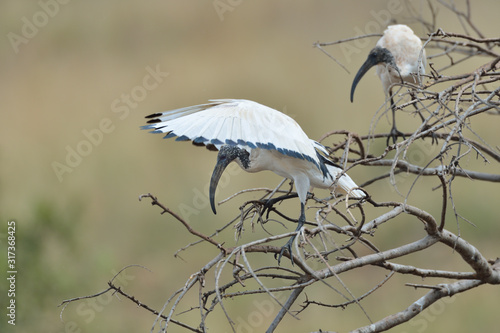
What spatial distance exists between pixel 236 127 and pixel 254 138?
0.07m

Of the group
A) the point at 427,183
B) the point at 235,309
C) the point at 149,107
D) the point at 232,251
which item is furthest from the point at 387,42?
the point at 149,107

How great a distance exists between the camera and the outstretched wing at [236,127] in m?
2.37

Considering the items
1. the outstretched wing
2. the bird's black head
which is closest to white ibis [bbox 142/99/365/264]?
the outstretched wing

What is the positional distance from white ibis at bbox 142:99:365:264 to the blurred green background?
3.25 m

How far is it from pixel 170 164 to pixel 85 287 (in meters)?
2.26

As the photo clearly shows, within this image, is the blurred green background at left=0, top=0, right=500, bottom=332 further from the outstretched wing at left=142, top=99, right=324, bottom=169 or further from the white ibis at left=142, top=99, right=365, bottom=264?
the outstretched wing at left=142, top=99, right=324, bottom=169

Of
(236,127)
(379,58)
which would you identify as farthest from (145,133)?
(236,127)

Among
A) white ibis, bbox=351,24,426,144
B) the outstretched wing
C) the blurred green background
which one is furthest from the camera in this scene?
the blurred green background

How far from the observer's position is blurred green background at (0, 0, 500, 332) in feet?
21.5

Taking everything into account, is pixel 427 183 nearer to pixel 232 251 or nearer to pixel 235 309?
pixel 235 309

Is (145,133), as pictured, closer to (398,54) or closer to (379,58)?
(379,58)

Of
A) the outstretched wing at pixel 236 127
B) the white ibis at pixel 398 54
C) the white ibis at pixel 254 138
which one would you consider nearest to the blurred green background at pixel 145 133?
the white ibis at pixel 398 54

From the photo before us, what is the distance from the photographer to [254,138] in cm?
245

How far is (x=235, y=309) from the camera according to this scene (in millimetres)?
6816
